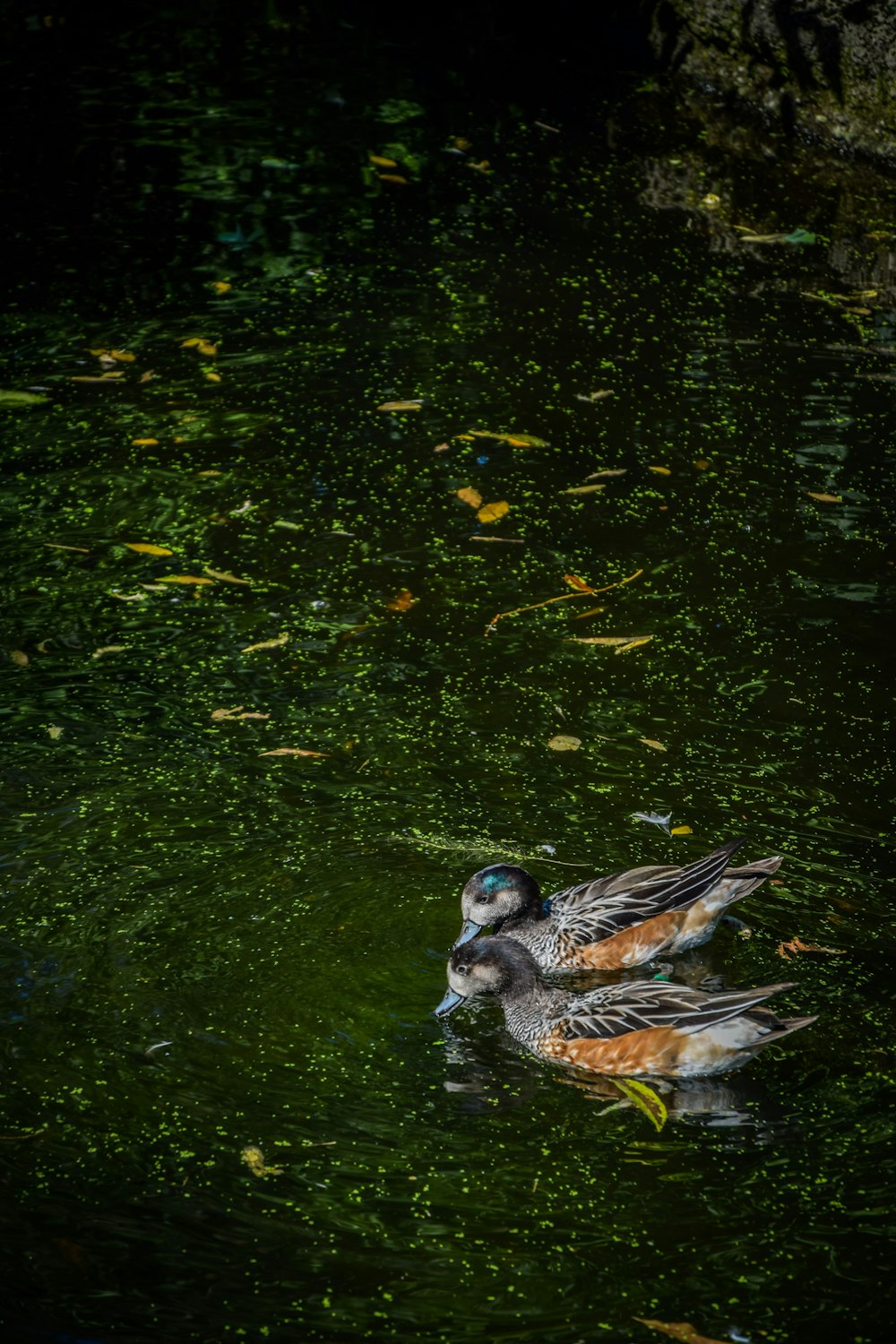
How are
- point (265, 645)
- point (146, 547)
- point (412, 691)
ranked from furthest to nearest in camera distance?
point (146, 547) → point (265, 645) → point (412, 691)

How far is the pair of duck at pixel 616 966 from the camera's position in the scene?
4375 mm

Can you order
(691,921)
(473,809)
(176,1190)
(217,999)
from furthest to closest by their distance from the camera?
1. (473,809)
2. (691,921)
3. (217,999)
4. (176,1190)

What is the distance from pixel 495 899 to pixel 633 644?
1.64 m

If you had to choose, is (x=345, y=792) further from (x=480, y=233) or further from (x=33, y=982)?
(x=480, y=233)

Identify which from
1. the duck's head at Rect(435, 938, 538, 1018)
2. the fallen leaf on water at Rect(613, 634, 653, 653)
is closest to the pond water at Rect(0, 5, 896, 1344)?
the fallen leaf on water at Rect(613, 634, 653, 653)

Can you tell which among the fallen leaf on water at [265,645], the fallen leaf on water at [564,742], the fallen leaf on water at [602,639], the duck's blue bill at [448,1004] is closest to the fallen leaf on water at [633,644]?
the fallen leaf on water at [602,639]

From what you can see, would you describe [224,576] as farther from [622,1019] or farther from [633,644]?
[622,1019]

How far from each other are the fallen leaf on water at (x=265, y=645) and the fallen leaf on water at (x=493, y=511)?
1274mm

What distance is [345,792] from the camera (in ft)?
17.5

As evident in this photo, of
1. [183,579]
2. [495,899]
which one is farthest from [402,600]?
[495,899]

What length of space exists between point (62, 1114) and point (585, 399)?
15.9ft

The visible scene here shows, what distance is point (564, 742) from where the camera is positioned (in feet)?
18.4

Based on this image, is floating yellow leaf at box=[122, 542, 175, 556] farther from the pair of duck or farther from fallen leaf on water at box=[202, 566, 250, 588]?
the pair of duck

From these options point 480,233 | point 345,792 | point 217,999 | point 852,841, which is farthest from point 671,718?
point 480,233
